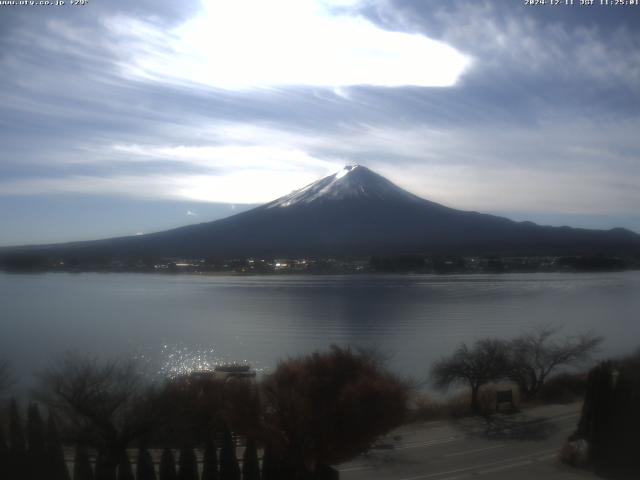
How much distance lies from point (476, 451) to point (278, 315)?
17.8 ft

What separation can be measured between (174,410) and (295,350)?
8.02ft

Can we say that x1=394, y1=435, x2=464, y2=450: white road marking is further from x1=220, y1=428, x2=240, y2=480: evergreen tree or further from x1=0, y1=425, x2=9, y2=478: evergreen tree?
x1=0, y1=425, x2=9, y2=478: evergreen tree

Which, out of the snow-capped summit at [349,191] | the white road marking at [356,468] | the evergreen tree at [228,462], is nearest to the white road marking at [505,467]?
the white road marking at [356,468]

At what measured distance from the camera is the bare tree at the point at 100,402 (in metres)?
5.04

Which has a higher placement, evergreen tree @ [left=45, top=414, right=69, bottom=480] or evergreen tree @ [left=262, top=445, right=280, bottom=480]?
evergreen tree @ [left=45, top=414, right=69, bottom=480]

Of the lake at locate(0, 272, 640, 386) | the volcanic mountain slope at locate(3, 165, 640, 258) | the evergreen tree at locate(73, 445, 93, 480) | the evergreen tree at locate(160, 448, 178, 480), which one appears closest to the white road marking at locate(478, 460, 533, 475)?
the evergreen tree at locate(160, 448, 178, 480)

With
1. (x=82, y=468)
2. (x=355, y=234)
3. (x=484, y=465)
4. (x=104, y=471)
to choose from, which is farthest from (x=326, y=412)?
(x=355, y=234)

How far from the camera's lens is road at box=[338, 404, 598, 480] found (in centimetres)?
498

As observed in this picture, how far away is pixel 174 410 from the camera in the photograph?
5441 millimetres

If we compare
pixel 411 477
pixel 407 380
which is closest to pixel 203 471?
pixel 411 477

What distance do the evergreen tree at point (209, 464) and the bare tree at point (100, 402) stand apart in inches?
23.9

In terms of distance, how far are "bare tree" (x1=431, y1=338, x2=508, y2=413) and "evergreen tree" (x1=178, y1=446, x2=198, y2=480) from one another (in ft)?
12.9

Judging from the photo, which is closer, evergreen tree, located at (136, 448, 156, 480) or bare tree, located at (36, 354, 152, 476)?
evergreen tree, located at (136, 448, 156, 480)

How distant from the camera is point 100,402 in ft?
18.0
